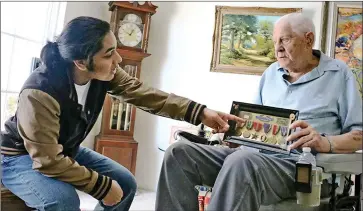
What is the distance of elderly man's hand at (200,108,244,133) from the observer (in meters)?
0.89

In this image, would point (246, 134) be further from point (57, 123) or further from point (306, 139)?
point (57, 123)

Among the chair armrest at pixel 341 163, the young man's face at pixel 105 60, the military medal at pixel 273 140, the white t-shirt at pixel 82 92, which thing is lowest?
the chair armrest at pixel 341 163

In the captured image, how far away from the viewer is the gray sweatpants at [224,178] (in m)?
0.70

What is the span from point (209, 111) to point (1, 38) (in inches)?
32.3

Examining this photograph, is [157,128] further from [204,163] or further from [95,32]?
[95,32]

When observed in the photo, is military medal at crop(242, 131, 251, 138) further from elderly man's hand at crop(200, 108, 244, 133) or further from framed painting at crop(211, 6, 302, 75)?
framed painting at crop(211, 6, 302, 75)

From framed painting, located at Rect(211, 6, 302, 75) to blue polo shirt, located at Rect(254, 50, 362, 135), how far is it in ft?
0.95

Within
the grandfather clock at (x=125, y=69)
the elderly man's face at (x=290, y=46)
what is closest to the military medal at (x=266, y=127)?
the elderly man's face at (x=290, y=46)

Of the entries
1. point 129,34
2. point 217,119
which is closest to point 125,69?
point 129,34

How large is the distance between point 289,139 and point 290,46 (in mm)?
312

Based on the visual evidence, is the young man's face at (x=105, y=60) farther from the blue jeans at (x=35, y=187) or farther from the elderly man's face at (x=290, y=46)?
the elderly man's face at (x=290, y=46)

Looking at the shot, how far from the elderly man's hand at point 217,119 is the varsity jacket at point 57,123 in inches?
1.0

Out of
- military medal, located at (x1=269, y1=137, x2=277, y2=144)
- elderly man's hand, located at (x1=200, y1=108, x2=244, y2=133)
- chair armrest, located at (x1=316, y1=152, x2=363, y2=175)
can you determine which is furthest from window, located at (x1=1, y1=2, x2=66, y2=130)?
chair armrest, located at (x1=316, y1=152, x2=363, y2=175)

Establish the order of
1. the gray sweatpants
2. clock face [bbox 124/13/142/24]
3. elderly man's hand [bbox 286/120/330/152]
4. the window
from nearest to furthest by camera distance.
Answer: the gray sweatpants < elderly man's hand [bbox 286/120/330/152] < the window < clock face [bbox 124/13/142/24]
